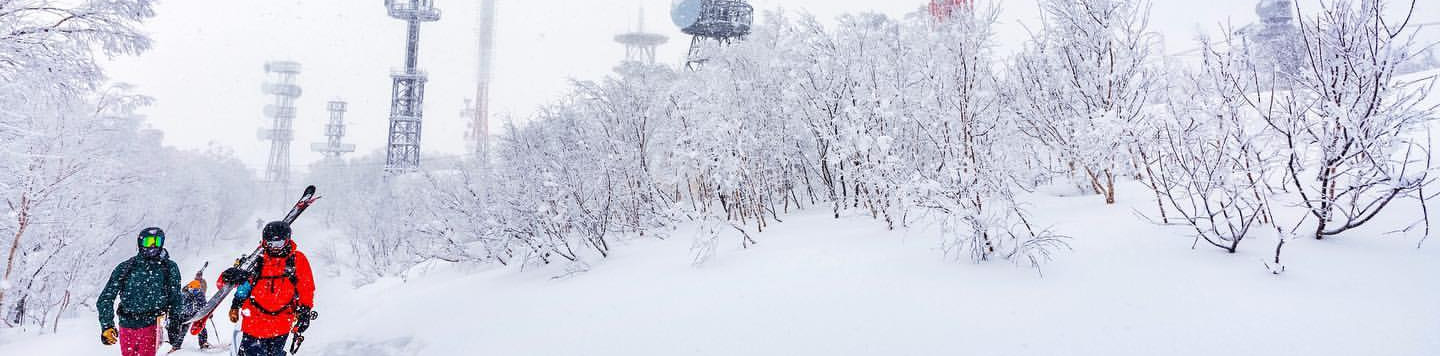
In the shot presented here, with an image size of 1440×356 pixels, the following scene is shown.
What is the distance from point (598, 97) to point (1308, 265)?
346 inches

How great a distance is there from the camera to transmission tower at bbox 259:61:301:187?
240 feet

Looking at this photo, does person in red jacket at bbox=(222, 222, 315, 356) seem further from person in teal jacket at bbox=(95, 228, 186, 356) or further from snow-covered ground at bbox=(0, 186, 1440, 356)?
snow-covered ground at bbox=(0, 186, 1440, 356)

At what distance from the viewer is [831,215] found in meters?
9.17

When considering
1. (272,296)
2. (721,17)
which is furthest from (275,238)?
(721,17)

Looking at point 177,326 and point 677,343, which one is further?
point 177,326

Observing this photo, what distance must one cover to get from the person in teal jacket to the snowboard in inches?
15.2

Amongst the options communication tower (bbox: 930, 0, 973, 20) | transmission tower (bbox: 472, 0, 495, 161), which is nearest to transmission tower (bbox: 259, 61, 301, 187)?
transmission tower (bbox: 472, 0, 495, 161)

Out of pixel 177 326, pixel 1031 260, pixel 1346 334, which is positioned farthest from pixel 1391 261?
pixel 177 326

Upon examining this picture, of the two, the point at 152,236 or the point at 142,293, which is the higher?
the point at 152,236

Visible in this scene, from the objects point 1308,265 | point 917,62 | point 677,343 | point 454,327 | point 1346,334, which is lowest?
point 454,327

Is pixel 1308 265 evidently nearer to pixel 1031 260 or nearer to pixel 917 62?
pixel 1031 260

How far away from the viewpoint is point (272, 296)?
13.0 feet

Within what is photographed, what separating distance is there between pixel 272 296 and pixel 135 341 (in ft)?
4.75

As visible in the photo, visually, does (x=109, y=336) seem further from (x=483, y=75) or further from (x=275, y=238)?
(x=483, y=75)
